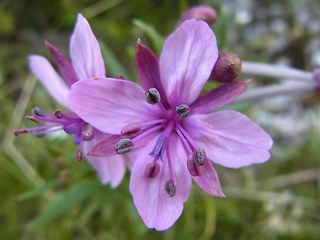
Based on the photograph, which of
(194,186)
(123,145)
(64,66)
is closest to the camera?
(123,145)

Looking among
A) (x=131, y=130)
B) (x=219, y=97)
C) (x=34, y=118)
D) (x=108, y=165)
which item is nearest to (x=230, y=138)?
(x=219, y=97)

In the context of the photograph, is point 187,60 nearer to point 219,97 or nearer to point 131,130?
point 219,97

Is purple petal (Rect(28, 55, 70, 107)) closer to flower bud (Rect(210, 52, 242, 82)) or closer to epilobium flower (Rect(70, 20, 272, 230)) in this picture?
epilobium flower (Rect(70, 20, 272, 230))

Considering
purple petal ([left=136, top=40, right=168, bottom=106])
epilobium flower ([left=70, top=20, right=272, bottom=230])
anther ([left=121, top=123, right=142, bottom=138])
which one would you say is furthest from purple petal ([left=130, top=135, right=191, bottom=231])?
purple petal ([left=136, top=40, right=168, bottom=106])

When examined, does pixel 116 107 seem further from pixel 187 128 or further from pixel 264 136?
pixel 264 136

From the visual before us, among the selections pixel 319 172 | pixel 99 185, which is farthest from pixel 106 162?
pixel 319 172

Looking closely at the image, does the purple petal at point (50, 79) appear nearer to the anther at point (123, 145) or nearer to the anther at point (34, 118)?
the anther at point (34, 118)

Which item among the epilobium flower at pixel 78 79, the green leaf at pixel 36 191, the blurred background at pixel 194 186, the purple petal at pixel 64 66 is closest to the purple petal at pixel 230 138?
the epilobium flower at pixel 78 79
